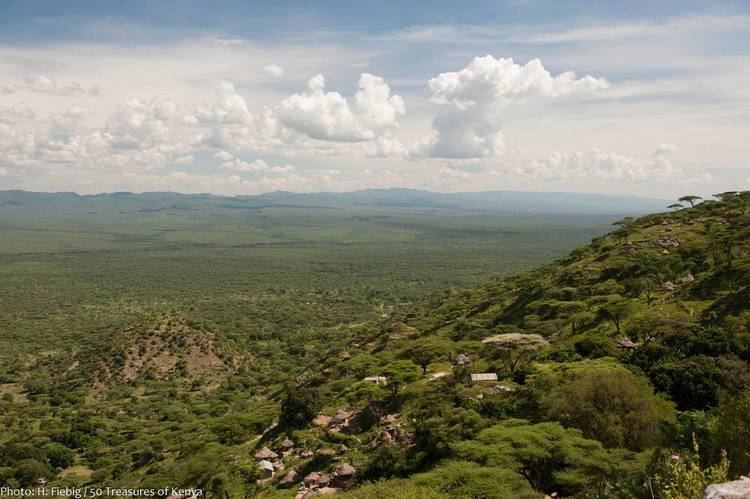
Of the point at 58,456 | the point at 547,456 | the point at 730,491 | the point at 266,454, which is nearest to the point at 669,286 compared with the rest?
the point at 547,456

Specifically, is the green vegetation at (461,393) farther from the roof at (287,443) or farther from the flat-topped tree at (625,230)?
the flat-topped tree at (625,230)

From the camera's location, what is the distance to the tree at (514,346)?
32125mm

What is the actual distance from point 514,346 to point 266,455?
57.0 ft

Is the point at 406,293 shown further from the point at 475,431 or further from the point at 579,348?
the point at 475,431

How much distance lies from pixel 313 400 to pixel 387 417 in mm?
6248

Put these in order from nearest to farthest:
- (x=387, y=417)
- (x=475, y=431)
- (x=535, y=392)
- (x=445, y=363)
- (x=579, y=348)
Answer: (x=475, y=431), (x=535, y=392), (x=387, y=417), (x=579, y=348), (x=445, y=363)

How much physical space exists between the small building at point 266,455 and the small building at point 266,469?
1.12 metres

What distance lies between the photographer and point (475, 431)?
871 inches

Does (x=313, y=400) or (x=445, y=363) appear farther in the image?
(x=445, y=363)

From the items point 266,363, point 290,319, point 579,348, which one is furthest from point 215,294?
point 579,348

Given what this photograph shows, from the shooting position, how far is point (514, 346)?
106 feet

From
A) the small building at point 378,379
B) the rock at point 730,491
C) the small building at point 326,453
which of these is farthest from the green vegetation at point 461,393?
the rock at point 730,491

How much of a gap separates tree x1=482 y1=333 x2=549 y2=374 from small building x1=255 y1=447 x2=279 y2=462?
1504cm

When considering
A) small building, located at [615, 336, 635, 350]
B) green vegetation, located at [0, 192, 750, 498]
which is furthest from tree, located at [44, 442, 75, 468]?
small building, located at [615, 336, 635, 350]
